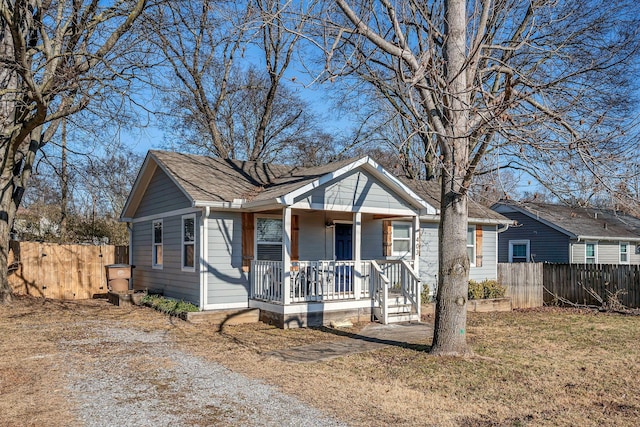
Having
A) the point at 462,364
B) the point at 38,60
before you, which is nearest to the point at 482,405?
the point at 462,364

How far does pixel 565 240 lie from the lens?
22.3 meters

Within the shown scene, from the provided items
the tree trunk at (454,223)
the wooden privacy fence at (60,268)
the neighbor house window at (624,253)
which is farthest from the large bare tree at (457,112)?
the neighbor house window at (624,253)

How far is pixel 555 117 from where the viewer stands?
6.66 metres

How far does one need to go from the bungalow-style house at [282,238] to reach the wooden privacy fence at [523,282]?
14.2 feet

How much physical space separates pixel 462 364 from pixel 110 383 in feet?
15.7

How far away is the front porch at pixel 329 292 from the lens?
11.2 meters

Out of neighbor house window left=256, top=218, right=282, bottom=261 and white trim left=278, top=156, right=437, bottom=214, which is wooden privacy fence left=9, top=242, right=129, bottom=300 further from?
white trim left=278, top=156, right=437, bottom=214

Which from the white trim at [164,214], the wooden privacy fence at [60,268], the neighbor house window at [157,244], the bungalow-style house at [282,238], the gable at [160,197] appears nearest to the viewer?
the bungalow-style house at [282,238]

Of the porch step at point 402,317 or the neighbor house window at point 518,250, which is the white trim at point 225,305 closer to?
the porch step at point 402,317

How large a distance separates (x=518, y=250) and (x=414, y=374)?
18.8 meters

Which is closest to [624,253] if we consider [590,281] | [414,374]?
[590,281]


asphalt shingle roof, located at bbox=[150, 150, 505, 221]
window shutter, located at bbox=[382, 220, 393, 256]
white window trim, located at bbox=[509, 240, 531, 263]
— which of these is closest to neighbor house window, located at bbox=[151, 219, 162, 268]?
asphalt shingle roof, located at bbox=[150, 150, 505, 221]

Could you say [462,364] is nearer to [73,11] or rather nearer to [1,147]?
[73,11]

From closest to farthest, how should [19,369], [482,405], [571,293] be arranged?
[482,405]
[19,369]
[571,293]
